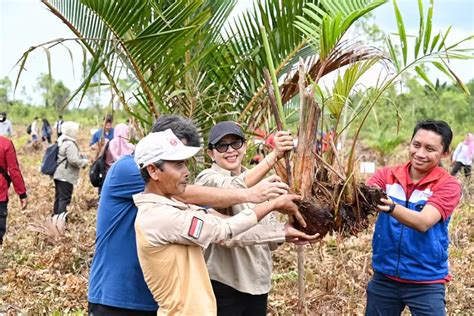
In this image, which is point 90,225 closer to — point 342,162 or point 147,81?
point 147,81

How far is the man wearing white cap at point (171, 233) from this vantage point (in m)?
2.20

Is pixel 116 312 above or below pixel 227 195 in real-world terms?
below

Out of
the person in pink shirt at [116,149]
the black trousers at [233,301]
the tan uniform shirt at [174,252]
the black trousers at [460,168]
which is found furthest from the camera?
the black trousers at [460,168]

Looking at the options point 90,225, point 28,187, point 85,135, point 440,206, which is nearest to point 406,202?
point 440,206

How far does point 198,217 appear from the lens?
2.25m

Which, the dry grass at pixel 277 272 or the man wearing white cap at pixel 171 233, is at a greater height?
the man wearing white cap at pixel 171 233

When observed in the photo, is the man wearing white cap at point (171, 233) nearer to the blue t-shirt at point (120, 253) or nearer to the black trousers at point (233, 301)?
the blue t-shirt at point (120, 253)

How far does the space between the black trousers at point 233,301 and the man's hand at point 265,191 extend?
0.60 metres

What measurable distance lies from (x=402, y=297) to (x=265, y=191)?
3.75 feet

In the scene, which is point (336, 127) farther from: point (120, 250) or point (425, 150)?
point (120, 250)

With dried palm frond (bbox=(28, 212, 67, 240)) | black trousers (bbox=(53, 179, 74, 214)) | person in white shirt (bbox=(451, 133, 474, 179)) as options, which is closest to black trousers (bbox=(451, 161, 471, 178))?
person in white shirt (bbox=(451, 133, 474, 179))

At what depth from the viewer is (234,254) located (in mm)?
2963

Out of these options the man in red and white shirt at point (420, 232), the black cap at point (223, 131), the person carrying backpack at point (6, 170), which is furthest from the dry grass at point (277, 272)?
the black cap at point (223, 131)

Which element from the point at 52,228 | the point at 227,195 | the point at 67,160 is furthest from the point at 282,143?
the point at 67,160
